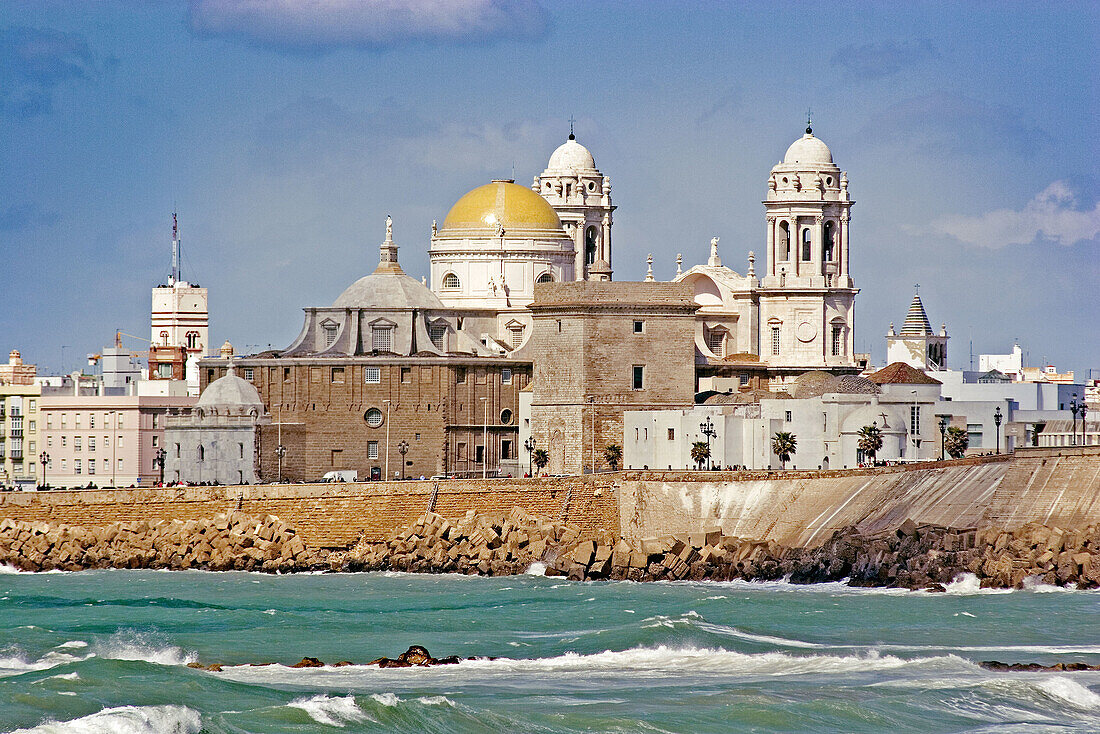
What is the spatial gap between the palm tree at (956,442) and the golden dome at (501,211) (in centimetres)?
2893

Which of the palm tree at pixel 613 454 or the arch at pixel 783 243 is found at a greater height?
the arch at pixel 783 243

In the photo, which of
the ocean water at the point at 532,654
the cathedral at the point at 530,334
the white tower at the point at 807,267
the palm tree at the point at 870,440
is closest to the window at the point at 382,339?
the cathedral at the point at 530,334

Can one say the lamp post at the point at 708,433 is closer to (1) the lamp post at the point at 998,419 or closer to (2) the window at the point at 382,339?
(1) the lamp post at the point at 998,419

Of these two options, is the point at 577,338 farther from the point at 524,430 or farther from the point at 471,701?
the point at 471,701

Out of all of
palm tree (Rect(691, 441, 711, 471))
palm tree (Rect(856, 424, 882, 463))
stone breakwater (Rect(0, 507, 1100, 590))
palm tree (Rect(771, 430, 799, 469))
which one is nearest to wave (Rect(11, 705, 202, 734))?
stone breakwater (Rect(0, 507, 1100, 590))

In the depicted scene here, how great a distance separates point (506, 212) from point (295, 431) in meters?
19.9

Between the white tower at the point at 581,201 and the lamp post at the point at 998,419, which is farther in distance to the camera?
the white tower at the point at 581,201

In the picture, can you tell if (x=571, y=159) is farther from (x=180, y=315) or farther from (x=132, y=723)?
(x=132, y=723)

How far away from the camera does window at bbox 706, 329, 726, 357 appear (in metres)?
108

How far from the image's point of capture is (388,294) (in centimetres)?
9919

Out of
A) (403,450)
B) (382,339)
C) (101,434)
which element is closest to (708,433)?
(403,450)

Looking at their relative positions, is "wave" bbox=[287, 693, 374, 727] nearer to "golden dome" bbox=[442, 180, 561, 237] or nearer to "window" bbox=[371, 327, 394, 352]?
"window" bbox=[371, 327, 394, 352]

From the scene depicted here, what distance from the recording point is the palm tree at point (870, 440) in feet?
266

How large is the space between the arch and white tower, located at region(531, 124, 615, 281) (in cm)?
1199
